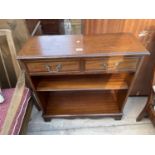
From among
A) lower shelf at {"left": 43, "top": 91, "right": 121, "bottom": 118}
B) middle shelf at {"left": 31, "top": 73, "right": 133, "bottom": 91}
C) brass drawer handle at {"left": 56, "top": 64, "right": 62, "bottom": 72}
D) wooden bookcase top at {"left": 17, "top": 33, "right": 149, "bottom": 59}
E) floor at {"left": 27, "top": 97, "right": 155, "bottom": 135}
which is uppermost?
wooden bookcase top at {"left": 17, "top": 33, "right": 149, "bottom": 59}

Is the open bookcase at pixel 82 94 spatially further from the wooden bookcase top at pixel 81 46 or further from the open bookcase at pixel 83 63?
the wooden bookcase top at pixel 81 46

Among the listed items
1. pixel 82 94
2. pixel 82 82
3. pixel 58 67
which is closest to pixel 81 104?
pixel 82 94

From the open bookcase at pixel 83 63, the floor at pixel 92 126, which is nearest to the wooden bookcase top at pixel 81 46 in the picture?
the open bookcase at pixel 83 63

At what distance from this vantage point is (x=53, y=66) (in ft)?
3.62

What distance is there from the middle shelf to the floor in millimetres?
468

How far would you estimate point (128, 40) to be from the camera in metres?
1.17

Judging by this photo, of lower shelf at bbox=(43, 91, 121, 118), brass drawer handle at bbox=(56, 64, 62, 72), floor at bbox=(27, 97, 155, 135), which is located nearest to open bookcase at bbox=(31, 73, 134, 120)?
lower shelf at bbox=(43, 91, 121, 118)

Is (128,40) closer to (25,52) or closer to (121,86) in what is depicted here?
(121,86)

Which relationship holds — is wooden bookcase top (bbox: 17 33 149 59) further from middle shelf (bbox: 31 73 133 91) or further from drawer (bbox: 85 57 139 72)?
middle shelf (bbox: 31 73 133 91)

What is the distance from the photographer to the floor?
4.95ft

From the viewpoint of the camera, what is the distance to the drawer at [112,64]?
1078mm

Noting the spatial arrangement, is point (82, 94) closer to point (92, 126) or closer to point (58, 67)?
point (92, 126)

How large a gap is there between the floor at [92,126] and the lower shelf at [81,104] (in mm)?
114

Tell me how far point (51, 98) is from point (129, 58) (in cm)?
92
